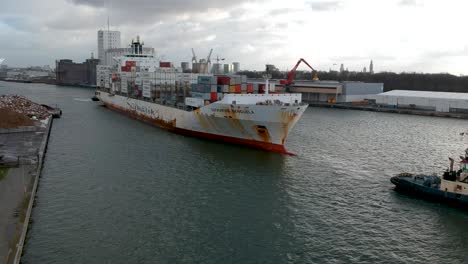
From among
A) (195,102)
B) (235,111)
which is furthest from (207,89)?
(235,111)

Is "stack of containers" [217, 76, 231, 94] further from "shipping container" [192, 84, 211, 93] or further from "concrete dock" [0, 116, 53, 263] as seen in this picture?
"concrete dock" [0, 116, 53, 263]

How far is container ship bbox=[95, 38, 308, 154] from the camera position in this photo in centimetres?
2072

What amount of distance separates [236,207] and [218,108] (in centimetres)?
994

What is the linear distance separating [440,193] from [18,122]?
24373mm

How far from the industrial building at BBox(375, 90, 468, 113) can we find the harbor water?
911 inches

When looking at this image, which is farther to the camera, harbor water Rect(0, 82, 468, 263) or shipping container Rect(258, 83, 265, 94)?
shipping container Rect(258, 83, 265, 94)

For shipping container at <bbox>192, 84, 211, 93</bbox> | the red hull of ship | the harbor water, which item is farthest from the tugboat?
shipping container at <bbox>192, 84, 211, 93</bbox>

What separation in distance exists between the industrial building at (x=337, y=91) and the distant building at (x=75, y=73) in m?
75.3

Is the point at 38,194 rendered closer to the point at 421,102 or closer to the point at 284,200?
the point at 284,200

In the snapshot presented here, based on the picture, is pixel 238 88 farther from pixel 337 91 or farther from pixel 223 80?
pixel 337 91

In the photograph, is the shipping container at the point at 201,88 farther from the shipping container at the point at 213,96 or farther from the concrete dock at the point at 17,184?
the concrete dock at the point at 17,184

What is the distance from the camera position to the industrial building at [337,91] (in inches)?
2140

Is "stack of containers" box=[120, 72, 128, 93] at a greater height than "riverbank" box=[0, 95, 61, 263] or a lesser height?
greater

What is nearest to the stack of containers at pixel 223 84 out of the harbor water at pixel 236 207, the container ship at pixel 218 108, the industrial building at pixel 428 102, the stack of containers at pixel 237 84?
the container ship at pixel 218 108
